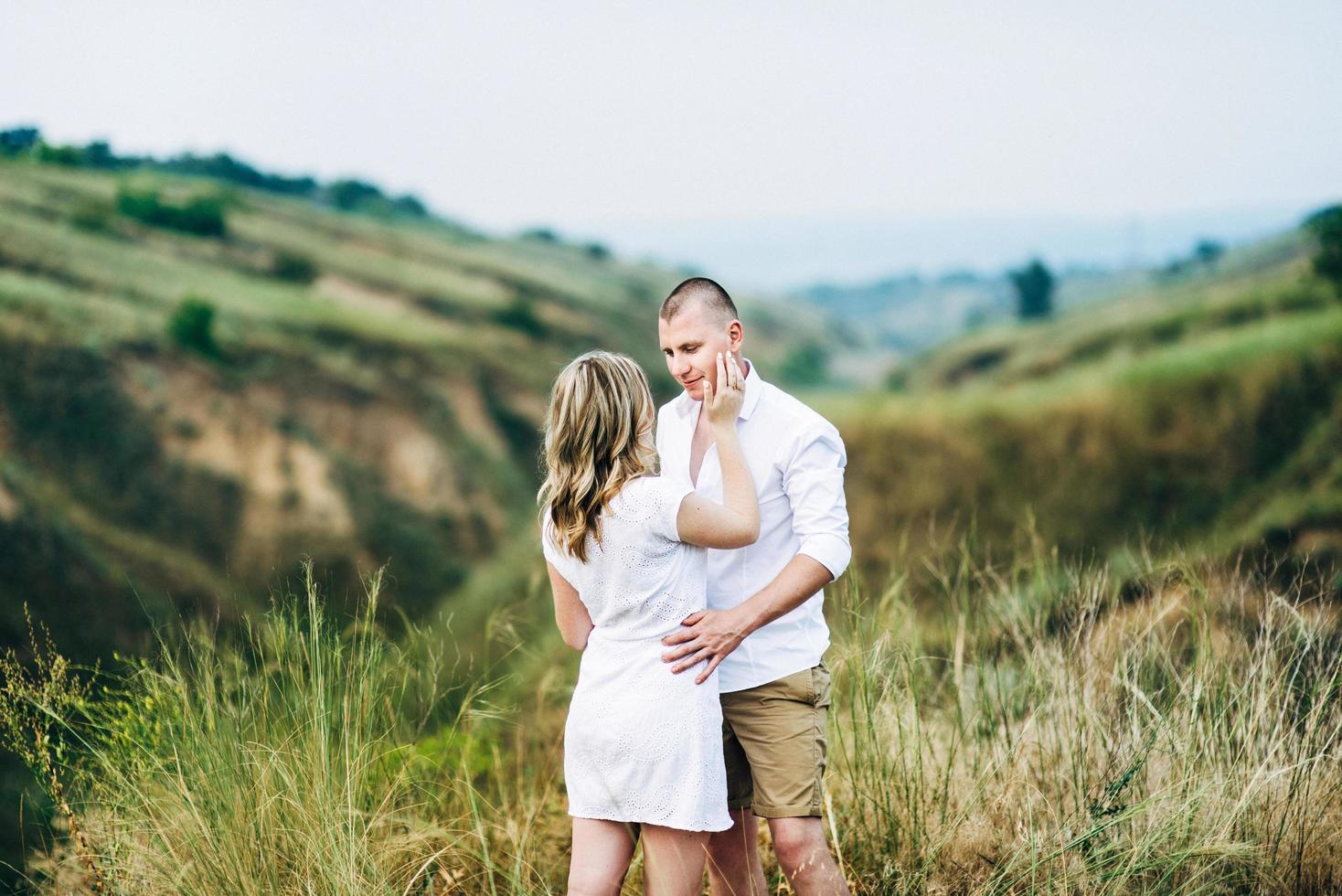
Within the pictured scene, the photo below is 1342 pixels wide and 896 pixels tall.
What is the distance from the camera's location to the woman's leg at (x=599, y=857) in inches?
115

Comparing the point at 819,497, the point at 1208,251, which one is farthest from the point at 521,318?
the point at 1208,251

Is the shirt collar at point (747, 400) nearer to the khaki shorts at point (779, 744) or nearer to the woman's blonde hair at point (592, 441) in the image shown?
the woman's blonde hair at point (592, 441)

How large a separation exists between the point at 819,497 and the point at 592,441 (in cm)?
77

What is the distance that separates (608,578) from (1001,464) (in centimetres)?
2706

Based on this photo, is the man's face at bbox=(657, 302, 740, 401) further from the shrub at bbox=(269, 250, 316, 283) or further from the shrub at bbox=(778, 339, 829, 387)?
the shrub at bbox=(778, 339, 829, 387)

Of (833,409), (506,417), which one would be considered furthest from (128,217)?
(833,409)

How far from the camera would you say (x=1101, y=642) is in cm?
429

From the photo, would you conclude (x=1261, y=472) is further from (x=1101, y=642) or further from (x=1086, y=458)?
(x=1101, y=642)

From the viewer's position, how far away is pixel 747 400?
134 inches

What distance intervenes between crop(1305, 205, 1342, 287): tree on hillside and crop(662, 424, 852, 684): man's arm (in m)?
41.7

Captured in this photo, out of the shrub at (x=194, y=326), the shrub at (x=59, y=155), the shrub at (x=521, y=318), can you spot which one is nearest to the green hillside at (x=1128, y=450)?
the shrub at (x=194, y=326)

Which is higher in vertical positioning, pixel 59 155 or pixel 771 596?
pixel 59 155

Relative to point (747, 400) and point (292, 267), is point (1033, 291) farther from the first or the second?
point (747, 400)

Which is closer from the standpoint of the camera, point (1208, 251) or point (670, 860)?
point (670, 860)
